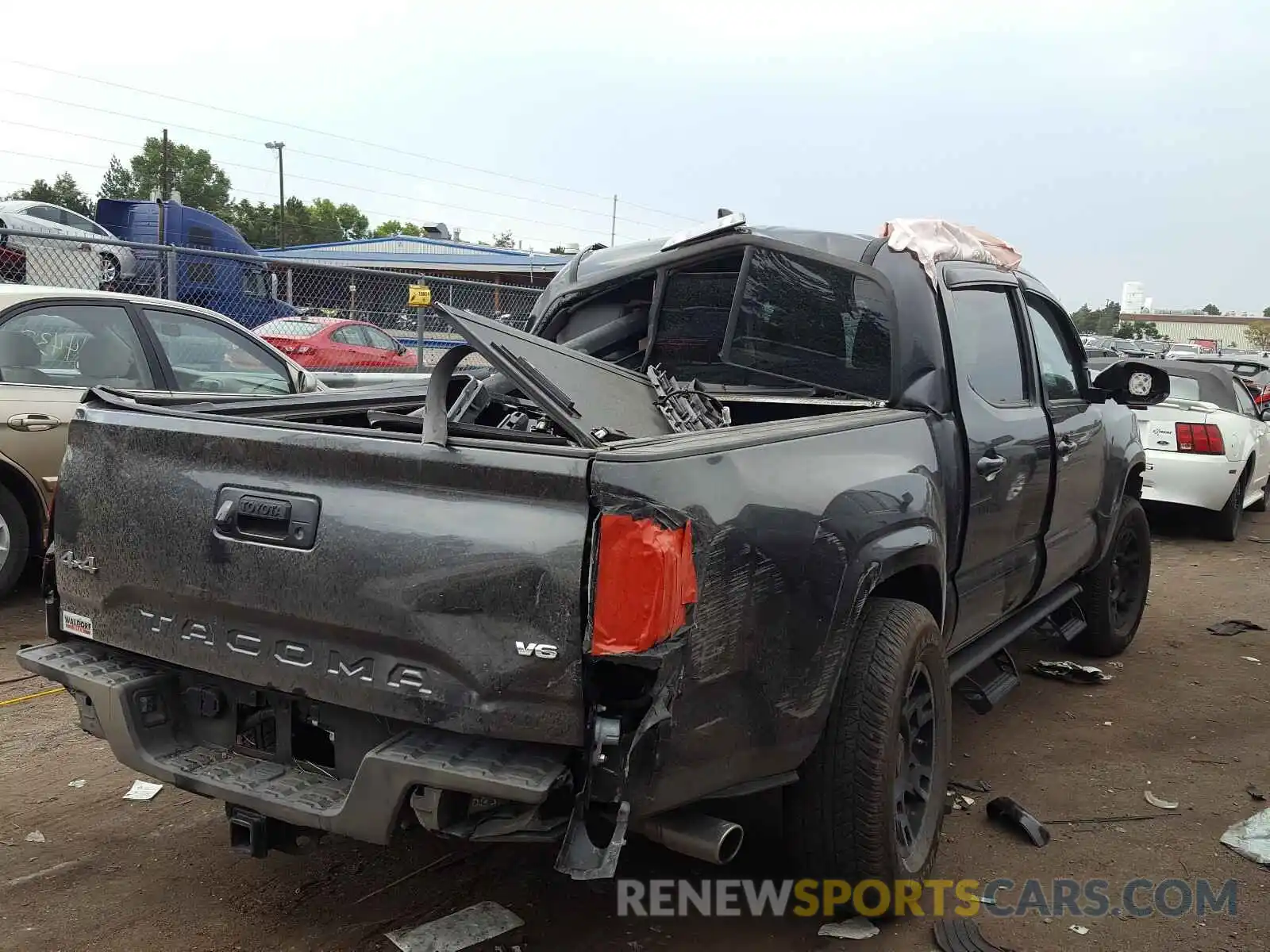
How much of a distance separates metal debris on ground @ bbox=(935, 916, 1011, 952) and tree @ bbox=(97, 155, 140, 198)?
82.4 meters

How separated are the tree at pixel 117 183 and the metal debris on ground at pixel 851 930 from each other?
82335mm

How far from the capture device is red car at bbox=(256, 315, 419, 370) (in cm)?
1025

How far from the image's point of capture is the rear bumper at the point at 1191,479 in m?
9.11

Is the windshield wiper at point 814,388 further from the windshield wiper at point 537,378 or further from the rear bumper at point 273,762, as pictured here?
the rear bumper at point 273,762

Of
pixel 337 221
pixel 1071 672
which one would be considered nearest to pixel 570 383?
pixel 1071 672

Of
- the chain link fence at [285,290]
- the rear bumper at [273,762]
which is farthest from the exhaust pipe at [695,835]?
the chain link fence at [285,290]

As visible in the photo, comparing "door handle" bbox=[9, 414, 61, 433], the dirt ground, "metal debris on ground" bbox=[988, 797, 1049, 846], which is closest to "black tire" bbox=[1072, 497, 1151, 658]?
the dirt ground

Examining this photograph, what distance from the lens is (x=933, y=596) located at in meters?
3.40

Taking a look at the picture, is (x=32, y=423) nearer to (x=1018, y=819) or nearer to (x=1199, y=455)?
(x=1018, y=819)

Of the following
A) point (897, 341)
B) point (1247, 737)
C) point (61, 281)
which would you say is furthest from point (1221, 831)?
point (61, 281)

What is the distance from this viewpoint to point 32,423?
5523 millimetres

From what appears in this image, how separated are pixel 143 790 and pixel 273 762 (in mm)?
1458

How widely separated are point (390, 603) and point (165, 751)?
2.80 ft

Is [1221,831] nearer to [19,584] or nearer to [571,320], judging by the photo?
[571,320]
